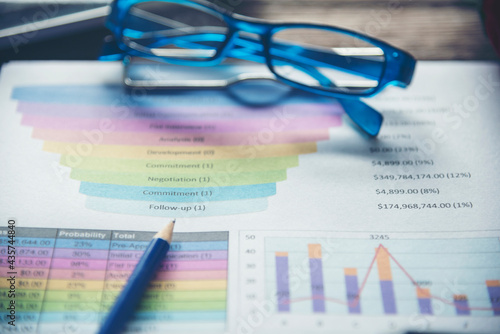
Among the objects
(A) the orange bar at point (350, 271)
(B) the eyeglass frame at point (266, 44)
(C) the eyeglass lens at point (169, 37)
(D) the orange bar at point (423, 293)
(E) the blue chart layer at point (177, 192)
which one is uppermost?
(C) the eyeglass lens at point (169, 37)

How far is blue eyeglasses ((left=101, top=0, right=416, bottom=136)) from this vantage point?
0.47 m

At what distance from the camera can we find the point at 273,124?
0.48 meters

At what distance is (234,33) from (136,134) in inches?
6.1

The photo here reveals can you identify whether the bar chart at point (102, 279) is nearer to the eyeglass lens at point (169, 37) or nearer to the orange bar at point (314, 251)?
the orange bar at point (314, 251)

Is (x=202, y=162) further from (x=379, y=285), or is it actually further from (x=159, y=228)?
(x=379, y=285)

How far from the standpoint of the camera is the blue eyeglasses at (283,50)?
47cm

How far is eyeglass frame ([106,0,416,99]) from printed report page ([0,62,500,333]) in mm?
33

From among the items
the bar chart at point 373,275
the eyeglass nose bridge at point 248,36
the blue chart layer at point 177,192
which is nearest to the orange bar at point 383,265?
the bar chart at point 373,275

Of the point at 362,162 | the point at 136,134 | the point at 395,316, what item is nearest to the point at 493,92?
the point at 362,162

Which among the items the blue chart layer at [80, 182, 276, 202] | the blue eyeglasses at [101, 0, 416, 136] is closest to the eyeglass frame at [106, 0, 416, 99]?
the blue eyeglasses at [101, 0, 416, 136]

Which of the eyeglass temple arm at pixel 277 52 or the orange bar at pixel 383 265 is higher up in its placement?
the eyeglass temple arm at pixel 277 52

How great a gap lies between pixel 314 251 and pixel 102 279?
18 cm

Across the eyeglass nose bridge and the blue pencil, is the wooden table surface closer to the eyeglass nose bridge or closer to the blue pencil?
the eyeglass nose bridge

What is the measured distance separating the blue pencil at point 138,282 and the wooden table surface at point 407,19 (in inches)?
13.4
